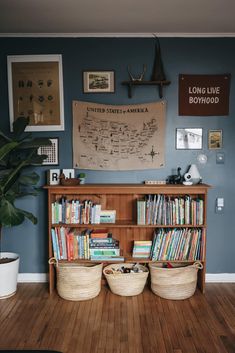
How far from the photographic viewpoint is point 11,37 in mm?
3146

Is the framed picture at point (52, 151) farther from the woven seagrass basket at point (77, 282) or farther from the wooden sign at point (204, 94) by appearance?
the wooden sign at point (204, 94)

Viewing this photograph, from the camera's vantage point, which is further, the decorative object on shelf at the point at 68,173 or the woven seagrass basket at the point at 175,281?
the decorative object on shelf at the point at 68,173

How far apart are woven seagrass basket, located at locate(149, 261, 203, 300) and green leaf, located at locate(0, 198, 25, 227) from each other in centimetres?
133

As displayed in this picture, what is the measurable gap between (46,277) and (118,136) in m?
1.67

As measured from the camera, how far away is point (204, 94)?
10.5 ft

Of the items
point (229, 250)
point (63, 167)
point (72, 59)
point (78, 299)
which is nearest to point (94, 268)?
point (78, 299)

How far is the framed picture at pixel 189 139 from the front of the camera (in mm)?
3229

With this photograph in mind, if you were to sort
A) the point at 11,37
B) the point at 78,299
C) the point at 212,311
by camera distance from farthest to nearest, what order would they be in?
1. the point at 11,37
2. the point at 78,299
3. the point at 212,311

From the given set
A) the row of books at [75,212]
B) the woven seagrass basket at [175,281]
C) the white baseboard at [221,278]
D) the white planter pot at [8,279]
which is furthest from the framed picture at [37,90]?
the white baseboard at [221,278]

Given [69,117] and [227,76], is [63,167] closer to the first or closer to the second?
[69,117]

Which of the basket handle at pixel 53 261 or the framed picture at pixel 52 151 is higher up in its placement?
the framed picture at pixel 52 151

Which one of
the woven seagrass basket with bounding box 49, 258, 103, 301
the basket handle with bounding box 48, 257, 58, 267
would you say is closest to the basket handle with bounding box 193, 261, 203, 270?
the woven seagrass basket with bounding box 49, 258, 103, 301

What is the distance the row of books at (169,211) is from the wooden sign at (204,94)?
3.03 feet

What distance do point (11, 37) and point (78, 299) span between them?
2.64 metres
